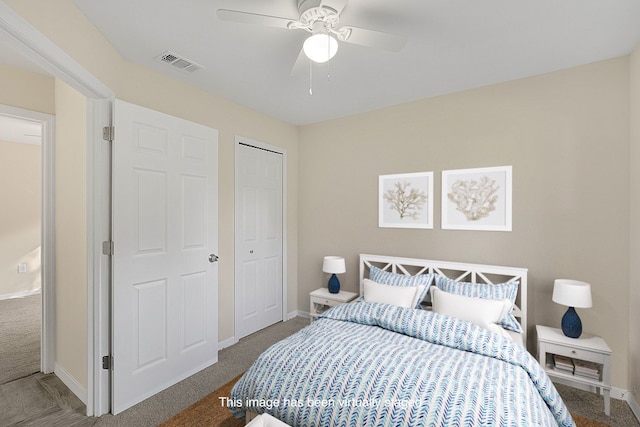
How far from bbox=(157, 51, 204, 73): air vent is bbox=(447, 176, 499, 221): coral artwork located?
2566 millimetres

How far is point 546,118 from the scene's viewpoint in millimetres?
2533

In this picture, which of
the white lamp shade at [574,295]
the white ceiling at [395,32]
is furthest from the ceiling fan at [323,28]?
the white lamp shade at [574,295]

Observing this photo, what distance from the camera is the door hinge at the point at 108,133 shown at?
211cm

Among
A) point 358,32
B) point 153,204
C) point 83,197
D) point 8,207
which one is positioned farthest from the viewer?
point 8,207

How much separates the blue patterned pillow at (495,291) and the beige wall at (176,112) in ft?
7.05

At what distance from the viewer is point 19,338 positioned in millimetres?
3291

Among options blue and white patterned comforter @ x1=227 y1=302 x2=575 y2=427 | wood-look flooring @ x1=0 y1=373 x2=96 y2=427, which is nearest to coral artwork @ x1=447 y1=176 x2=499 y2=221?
blue and white patterned comforter @ x1=227 y1=302 x2=575 y2=427

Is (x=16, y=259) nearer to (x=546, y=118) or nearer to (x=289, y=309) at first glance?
(x=289, y=309)

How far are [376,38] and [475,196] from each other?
184cm

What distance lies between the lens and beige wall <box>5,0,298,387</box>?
63.9 inches

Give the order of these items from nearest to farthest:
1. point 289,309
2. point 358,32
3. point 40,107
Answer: point 358,32 → point 40,107 → point 289,309

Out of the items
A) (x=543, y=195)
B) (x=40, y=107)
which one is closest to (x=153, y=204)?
(x=40, y=107)

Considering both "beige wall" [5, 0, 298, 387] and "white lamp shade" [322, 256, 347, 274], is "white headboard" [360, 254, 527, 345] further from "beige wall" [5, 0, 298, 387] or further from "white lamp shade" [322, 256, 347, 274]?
"beige wall" [5, 0, 298, 387]

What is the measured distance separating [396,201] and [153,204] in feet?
7.73
